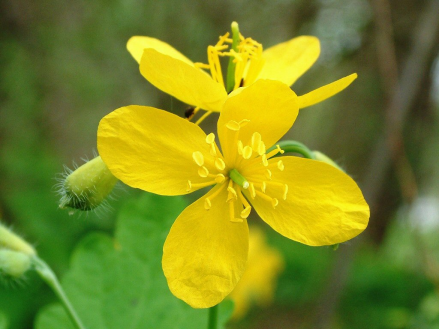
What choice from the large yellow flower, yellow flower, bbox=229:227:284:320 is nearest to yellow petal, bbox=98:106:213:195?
the large yellow flower

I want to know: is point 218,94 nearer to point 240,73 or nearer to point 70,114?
point 240,73

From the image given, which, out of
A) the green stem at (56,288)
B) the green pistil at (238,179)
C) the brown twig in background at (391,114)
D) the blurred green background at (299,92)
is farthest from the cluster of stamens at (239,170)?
the brown twig in background at (391,114)

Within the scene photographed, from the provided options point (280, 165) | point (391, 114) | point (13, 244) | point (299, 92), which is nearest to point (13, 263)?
point (13, 244)

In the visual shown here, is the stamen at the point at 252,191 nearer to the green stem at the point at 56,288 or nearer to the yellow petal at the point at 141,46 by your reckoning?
the yellow petal at the point at 141,46

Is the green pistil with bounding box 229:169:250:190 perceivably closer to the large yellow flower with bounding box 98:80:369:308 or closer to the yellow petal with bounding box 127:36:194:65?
the large yellow flower with bounding box 98:80:369:308

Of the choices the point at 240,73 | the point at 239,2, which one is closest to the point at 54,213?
the point at 240,73

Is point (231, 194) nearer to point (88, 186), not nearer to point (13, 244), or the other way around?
point (88, 186)

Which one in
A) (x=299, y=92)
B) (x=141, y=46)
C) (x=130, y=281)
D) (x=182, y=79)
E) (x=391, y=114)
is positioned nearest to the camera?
(x=182, y=79)
